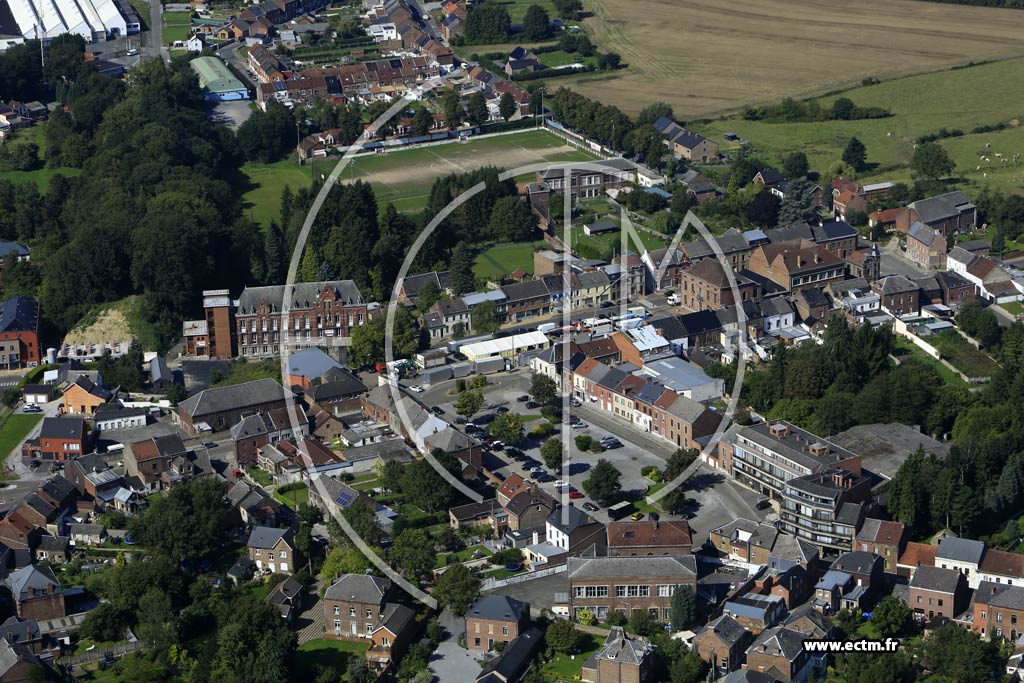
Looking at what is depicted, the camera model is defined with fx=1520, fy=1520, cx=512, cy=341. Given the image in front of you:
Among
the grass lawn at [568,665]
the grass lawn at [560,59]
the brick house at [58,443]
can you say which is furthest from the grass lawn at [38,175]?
the grass lawn at [568,665]

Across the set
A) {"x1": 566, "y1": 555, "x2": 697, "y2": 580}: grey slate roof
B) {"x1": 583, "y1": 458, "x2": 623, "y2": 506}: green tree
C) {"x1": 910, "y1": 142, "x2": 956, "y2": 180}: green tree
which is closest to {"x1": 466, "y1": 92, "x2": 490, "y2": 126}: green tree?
{"x1": 910, "y1": 142, "x2": 956, "y2": 180}: green tree

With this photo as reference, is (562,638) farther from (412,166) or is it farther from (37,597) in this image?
(412,166)

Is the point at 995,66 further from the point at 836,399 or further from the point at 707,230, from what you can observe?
the point at 836,399

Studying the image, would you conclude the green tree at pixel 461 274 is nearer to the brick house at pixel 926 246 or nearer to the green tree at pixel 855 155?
the brick house at pixel 926 246

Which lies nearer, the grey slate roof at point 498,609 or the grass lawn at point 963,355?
the grey slate roof at point 498,609

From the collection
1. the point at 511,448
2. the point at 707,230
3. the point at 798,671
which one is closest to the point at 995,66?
the point at 707,230

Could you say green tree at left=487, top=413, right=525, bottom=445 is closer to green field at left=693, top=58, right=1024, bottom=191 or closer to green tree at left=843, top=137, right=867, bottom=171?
green field at left=693, top=58, right=1024, bottom=191
